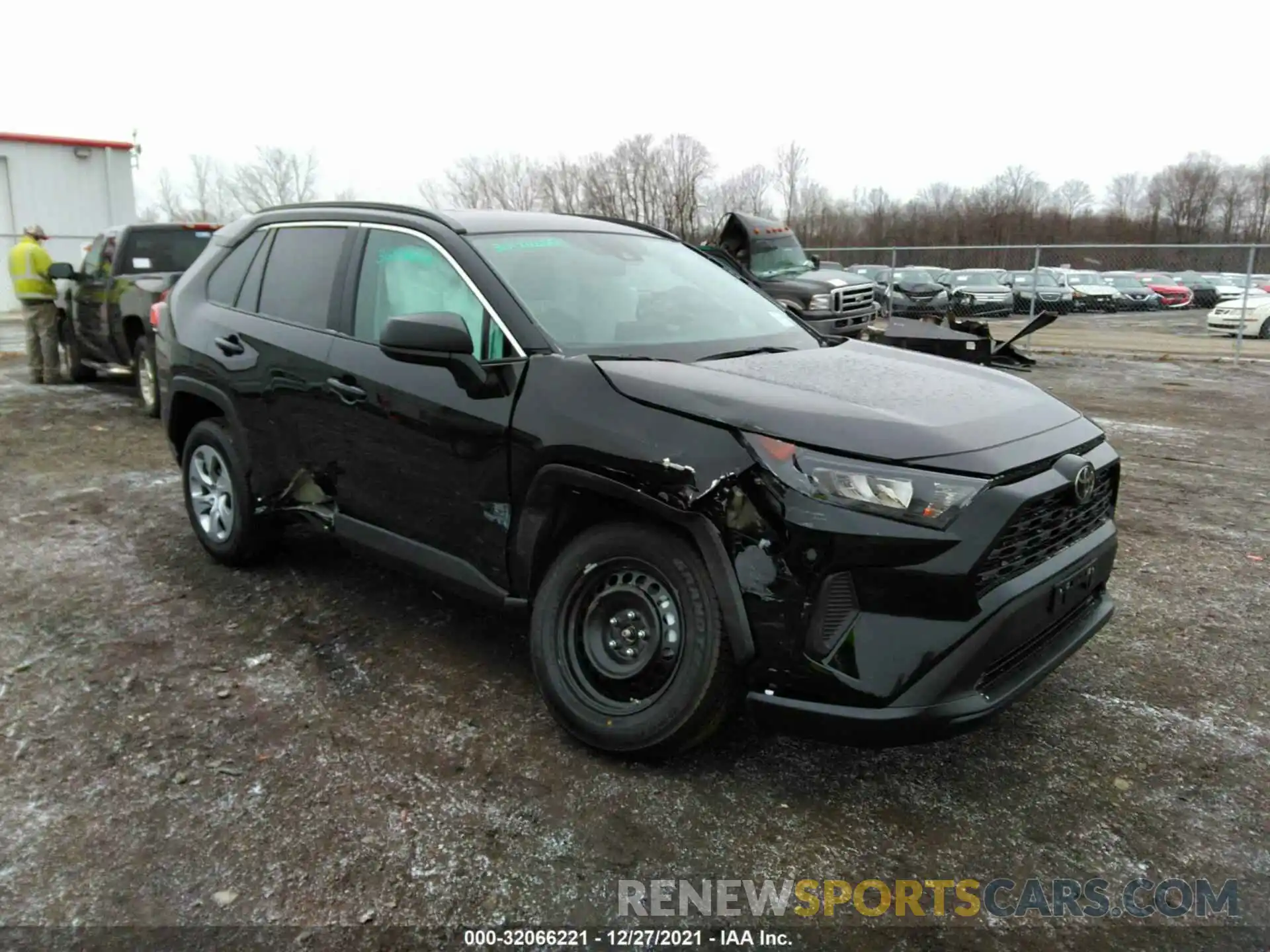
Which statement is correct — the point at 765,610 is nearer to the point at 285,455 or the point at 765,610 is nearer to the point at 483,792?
the point at 483,792

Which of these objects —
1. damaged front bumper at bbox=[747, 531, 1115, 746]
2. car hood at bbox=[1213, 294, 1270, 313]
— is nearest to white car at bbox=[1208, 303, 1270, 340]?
car hood at bbox=[1213, 294, 1270, 313]

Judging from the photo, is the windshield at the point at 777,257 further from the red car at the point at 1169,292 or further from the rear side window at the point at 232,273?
the red car at the point at 1169,292

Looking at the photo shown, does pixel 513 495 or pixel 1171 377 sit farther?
pixel 1171 377

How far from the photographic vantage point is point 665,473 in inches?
108

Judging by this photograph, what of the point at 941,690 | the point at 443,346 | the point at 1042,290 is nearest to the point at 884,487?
the point at 941,690

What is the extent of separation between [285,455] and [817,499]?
2.66 meters

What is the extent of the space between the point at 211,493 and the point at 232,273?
1.14m

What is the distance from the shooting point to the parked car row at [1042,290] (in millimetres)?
22688

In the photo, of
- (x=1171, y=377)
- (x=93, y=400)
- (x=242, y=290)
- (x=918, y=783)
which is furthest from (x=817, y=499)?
(x=1171, y=377)

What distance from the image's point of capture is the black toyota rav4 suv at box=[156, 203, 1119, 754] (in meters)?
2.52

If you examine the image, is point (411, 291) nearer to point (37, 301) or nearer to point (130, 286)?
point (130, 286)

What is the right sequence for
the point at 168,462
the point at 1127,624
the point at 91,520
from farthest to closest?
the point at 168,462 → the point at 91,520 → the point at 1127,624

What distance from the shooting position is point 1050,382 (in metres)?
12.4

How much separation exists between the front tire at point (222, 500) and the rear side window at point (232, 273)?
2.06 feet
